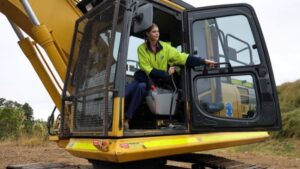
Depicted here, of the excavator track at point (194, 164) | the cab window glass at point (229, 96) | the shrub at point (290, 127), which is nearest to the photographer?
the excavator track at point (194, 164)

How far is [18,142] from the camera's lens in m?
13.9

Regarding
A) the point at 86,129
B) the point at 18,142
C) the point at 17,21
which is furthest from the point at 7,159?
the point at 86,129

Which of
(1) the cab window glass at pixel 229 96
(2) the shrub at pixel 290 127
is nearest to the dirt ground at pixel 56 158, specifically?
(2) the shrub at pixel 290 127

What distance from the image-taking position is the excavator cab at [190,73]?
14.2 ft

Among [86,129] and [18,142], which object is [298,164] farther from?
[18,142]

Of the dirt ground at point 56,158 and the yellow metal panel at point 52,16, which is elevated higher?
the yellow metal panel at point 52,16

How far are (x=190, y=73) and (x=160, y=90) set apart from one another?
38cm

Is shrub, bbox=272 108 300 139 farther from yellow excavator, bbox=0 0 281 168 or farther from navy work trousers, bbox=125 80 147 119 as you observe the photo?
navy work trousers, bbox=125 80 147 119

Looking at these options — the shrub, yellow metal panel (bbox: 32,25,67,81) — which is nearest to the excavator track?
yellow metal panel (bbox: 32,25,67,81)

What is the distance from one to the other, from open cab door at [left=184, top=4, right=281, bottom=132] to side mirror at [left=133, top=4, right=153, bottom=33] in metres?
0.70

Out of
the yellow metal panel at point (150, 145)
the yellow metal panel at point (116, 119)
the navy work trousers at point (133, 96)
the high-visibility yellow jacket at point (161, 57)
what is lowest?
the yellow metal panel at point (150, 145)

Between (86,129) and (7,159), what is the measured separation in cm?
659

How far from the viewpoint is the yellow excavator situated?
4176mm

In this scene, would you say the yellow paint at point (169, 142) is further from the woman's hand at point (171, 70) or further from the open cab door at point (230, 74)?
the woman's hand at point (171, 70)
